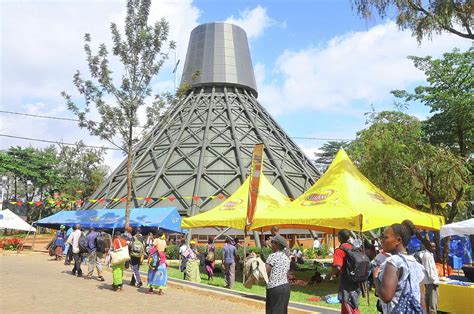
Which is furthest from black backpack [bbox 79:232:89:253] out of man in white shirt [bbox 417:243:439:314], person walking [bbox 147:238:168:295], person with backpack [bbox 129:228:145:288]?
man in white shirt [bbox 417:243:439:314]

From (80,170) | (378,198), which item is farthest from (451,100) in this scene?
(80,170)

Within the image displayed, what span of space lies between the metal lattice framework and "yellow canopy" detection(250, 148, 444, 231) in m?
13.3

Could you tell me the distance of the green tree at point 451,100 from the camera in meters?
23.9

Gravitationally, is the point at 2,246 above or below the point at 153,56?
below

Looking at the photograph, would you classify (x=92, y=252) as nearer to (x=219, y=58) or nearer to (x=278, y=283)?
(x=278, y=283)

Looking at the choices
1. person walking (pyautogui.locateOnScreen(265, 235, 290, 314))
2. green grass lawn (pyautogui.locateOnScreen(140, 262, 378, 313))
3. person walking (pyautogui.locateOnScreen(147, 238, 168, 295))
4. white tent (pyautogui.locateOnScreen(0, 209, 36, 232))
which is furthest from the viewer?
white tent (pyautogui.locateOnScreen(0, 209, 36, 232))

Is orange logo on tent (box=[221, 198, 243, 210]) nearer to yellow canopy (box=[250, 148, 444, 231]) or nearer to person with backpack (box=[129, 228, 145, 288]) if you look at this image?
yellow canopy (box=[250, 148, 444, 231])

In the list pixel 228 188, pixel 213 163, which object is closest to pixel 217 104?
pixel 213 163

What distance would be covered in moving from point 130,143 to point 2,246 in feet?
47.2

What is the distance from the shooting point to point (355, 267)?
18.3ft

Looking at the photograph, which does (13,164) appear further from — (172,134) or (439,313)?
(439,313)

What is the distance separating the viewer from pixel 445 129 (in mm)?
25312

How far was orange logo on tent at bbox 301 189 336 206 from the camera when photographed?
13383mm

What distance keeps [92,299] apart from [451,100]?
2270cm
